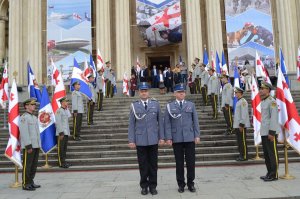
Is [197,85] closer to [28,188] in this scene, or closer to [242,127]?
[242,127]

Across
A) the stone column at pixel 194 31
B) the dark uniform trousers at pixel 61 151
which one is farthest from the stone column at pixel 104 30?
the dark uniform trousers at pixel 61 151

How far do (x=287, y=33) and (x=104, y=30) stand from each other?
38.8 feet

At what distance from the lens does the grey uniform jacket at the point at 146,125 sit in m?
6.89

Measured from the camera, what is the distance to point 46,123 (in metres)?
10.1

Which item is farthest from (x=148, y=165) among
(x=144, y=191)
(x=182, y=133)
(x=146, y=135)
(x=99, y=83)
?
(x=99, y=83)

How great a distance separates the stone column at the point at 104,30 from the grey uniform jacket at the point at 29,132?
14.8 m

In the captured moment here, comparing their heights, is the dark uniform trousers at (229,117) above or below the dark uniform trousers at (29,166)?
above

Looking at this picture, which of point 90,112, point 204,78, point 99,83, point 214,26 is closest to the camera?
point 90,112

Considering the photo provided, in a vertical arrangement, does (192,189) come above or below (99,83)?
below

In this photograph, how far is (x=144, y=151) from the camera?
7.00 meters

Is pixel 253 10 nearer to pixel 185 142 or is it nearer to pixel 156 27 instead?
pixel 156 27

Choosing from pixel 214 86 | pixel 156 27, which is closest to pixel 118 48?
pixel 156 27

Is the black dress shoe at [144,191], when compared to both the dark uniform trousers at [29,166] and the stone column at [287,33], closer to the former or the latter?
the dark uniform trousers at [29,166]

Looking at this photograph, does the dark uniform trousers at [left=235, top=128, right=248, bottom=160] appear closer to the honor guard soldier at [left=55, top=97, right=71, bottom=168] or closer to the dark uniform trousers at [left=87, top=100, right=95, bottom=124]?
the honor guard soldier at [left=55, top=97, right=71, bottom=168]
